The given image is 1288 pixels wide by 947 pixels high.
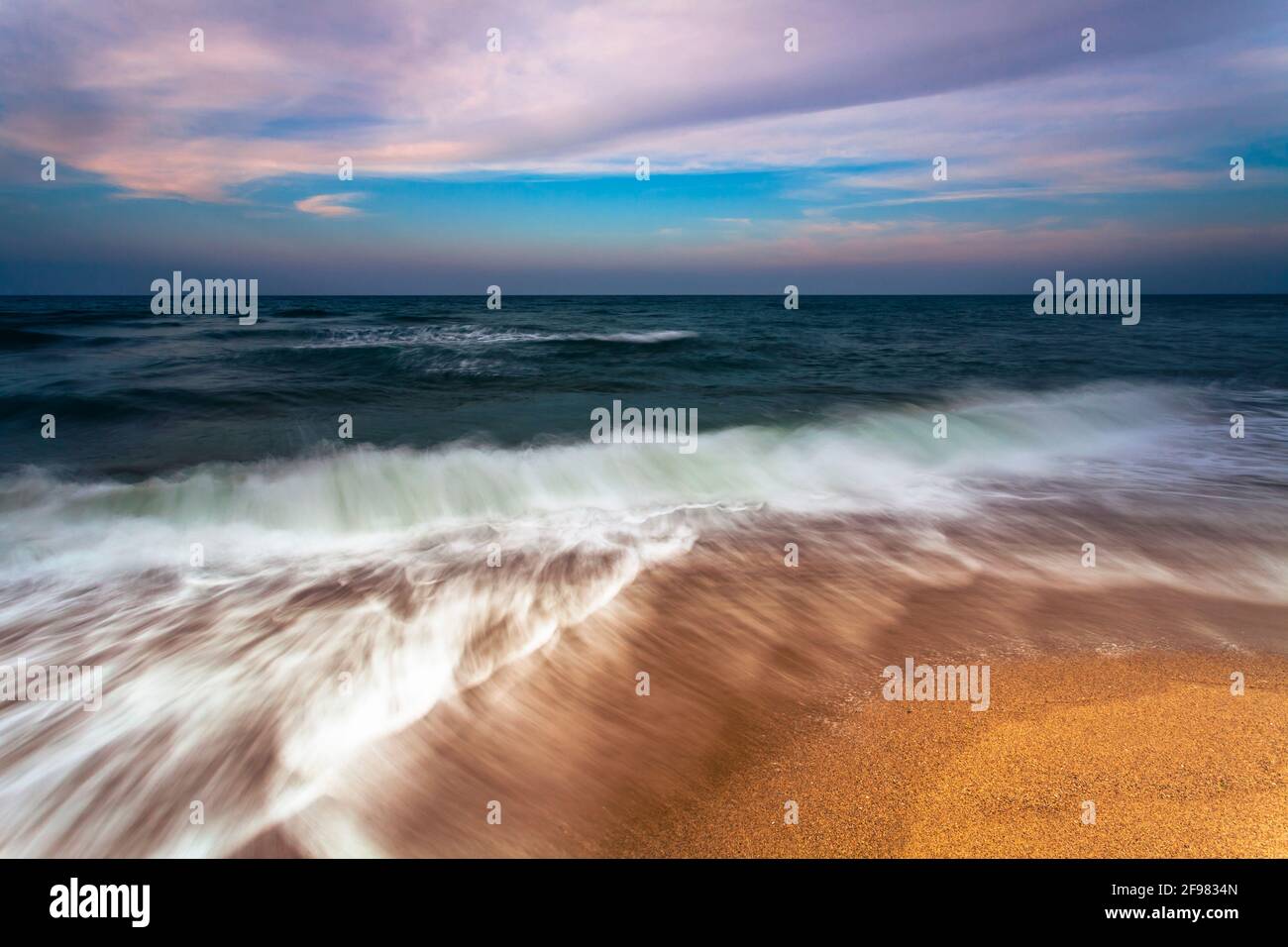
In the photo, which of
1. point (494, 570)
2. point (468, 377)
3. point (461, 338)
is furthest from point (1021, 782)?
point (461, 338)

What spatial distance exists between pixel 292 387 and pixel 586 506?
12398 mm

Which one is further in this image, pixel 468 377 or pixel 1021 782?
pixel 468 377

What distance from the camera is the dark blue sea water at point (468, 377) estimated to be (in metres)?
11.6

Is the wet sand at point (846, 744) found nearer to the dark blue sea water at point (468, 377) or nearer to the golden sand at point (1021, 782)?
the golden sand at point (1021, 782)

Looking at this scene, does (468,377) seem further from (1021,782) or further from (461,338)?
(1021,782)

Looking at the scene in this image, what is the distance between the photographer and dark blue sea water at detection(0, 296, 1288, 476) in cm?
1159

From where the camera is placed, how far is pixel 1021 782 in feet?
9.31

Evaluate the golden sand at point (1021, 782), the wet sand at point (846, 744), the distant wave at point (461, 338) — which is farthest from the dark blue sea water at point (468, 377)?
the golden sand at point (1021, 782)

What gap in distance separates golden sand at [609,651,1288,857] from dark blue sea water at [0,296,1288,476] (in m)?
8.71

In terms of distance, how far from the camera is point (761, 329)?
37.0 m

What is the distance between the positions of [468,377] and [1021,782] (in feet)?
58.3

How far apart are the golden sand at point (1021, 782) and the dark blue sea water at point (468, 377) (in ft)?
28.6

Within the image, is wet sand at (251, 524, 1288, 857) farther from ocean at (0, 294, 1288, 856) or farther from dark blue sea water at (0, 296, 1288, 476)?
dark blue sea water at (0, 296, 1288, 476)
